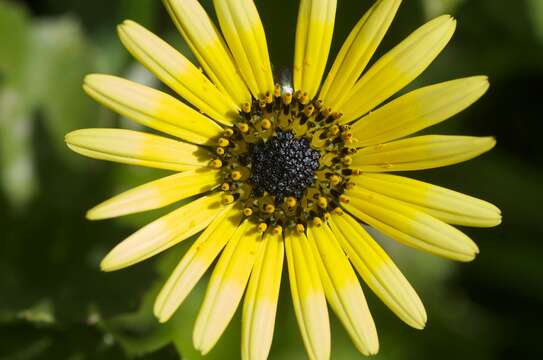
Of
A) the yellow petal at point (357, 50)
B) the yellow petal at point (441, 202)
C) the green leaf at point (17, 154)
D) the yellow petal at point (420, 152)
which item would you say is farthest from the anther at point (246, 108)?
the green leaf at point (17, 154)

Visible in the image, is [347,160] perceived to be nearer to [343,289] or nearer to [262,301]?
[343,289]

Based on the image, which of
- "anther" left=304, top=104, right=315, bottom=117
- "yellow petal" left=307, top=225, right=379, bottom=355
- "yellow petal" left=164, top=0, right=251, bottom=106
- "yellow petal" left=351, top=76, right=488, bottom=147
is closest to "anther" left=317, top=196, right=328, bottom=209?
"yellow petal" left=307, top=225, right=379, bottom=355

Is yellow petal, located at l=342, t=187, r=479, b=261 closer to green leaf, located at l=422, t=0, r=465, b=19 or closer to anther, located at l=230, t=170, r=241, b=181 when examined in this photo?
anther, located at l=230, t=170, r=241, b=181

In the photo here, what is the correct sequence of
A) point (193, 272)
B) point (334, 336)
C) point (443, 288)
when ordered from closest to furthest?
point (193, 272) < point (334, 336) < point (443, 288)

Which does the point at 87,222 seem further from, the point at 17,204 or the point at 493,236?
the point at 493,236

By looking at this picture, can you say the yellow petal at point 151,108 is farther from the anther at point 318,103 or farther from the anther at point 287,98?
the anther at point 318,103

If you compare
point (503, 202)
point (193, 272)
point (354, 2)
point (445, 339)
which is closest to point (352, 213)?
point (193, 272)
